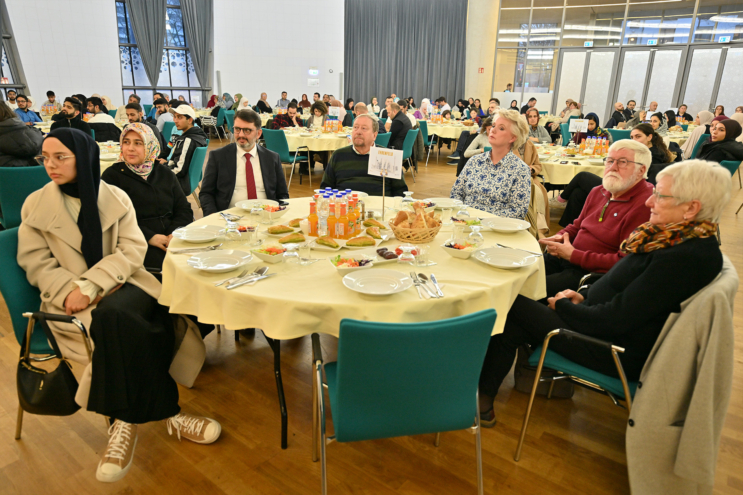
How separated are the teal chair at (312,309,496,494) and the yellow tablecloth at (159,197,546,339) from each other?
212mm

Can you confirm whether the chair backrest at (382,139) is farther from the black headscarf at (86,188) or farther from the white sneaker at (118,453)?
the white sneaker at (118,453)

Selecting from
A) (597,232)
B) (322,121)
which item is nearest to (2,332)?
(597,232)

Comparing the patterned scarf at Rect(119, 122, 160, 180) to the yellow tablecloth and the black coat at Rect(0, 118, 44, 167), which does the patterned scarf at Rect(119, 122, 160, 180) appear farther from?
the black coat at Rect(0, 118, 44, 167)

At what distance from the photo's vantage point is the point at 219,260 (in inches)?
73.8

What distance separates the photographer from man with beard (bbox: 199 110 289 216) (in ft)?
10.4

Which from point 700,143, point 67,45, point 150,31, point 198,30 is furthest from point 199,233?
point 198,30

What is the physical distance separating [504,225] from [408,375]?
1362mm

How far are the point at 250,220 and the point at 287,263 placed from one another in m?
0.67

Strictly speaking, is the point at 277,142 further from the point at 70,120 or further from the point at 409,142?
the point at 70,120

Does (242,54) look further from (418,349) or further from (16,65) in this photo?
(418,349)

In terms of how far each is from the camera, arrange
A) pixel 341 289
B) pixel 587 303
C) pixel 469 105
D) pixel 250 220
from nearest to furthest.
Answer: pixel 341 289
pixel 587 303
pixel 250 220
pixel 469 105

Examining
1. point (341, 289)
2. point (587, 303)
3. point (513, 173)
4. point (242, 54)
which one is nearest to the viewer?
point (341, 289)

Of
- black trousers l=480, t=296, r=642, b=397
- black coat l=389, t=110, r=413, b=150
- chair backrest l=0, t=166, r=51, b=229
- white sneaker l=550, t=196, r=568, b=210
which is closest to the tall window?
black coat l=389, t=110, r=413, b=150

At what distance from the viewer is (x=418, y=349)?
1201 millimetres
